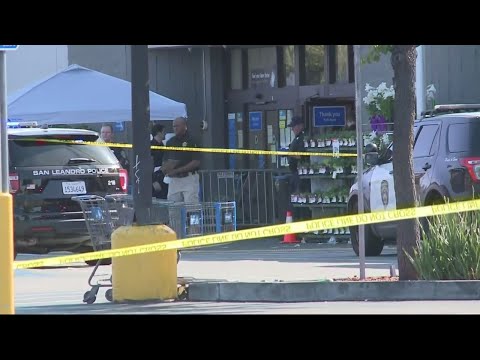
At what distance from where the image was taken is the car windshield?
16.8 meters

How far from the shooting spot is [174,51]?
26281mm

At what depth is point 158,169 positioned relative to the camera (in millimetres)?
21797

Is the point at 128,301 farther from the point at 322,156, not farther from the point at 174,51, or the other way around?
the point at 174,51

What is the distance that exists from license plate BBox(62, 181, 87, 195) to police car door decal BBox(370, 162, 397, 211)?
3.83 m

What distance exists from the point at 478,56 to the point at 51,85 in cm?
722

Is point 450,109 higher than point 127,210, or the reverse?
point 450,109

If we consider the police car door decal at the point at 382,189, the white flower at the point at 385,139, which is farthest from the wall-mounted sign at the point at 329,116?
the police car door decal at the point at 382,189

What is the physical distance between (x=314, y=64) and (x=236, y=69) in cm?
200

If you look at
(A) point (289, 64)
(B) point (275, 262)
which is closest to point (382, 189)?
(B) point (275, 262)

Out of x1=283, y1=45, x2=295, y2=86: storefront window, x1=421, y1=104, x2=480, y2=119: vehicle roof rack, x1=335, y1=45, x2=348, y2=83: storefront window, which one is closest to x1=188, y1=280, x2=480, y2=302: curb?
x1=421, y1=104, x2=480, y2=119: vehicle roof rack

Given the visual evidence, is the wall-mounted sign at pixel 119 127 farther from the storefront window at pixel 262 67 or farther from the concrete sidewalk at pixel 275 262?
the concrete sidewalk at pixel 275 262

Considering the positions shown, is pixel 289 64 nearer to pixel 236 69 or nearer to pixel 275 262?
pixel 236 69

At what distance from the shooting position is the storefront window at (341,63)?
24062mm
